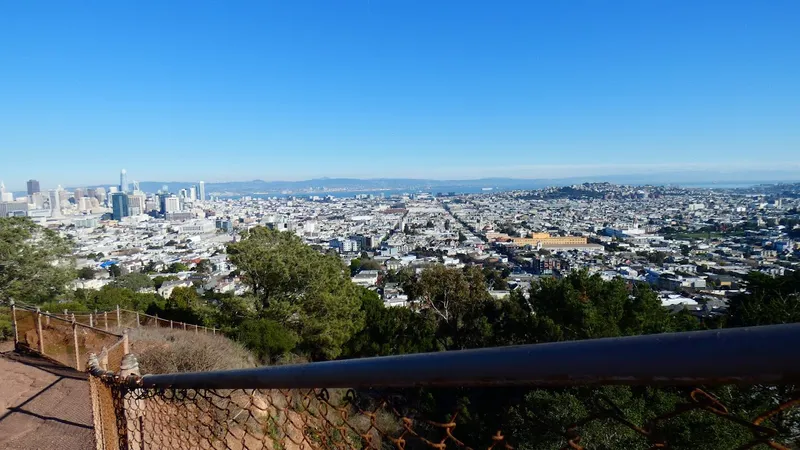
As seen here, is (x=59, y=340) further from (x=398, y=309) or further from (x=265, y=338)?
(x=398, y=309)

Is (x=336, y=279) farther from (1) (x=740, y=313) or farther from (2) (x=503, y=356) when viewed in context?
(2) (x=503, y=356)

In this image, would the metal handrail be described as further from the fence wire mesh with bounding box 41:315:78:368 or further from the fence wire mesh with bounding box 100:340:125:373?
the fence wire mesh with bounding box 41:315:78:368

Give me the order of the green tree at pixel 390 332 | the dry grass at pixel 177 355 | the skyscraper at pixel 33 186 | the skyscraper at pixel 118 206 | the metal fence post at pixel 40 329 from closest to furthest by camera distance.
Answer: the dry grass at pixel 177 355 < the metal fence post at pixel 40 329 < the green tree at pixel 390 332 < the skyscraper at pixel 118 206 < the skyscraper at pixel 33 186

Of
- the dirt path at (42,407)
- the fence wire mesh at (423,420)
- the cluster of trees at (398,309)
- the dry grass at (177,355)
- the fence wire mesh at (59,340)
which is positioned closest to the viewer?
the fence wire mesh at (423,420)

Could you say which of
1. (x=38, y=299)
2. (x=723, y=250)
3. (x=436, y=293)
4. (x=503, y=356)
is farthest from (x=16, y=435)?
(x=723, y=250)

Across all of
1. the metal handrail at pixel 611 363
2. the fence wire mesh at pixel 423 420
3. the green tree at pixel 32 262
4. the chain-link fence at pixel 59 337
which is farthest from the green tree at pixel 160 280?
the metal handrail at pixel 611 363

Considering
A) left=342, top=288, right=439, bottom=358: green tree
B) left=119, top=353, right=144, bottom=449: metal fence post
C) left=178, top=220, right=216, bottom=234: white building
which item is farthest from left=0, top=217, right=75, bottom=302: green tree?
left=178, top=220, right=216, bottom=234: white building

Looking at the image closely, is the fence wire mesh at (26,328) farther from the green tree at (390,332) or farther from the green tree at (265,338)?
the green tree at (390,332)
